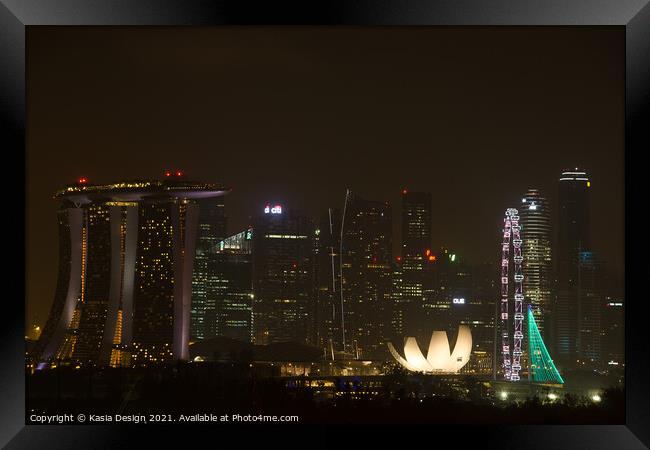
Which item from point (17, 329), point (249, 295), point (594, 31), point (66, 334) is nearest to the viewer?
point (17, 329)

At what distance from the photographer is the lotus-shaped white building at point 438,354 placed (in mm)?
10234

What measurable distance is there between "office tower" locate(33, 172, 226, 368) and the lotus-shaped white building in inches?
98.7

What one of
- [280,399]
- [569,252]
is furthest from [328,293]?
[569,252]

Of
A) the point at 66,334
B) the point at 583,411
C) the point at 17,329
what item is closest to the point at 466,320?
the point at 583,411

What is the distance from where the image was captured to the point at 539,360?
10383 millimetres

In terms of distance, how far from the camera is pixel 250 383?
9008 mm

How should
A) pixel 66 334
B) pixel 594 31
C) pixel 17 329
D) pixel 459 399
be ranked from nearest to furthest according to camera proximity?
pixel 17 329, pixel 594 31, pixel 459 399, pixel 66 334

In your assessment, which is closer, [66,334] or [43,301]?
[43,301]

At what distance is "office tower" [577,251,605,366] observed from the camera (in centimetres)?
966

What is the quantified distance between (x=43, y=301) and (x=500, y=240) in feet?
15.4

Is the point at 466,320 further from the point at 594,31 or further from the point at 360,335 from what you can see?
the point at 594,31

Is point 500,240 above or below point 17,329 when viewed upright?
above

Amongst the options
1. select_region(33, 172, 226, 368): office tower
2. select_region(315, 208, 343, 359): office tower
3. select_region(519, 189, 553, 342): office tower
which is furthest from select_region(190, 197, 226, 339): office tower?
select_region(519, 189, 553, 342): office tower

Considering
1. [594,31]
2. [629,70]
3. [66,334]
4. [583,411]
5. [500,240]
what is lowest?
[583,411]
